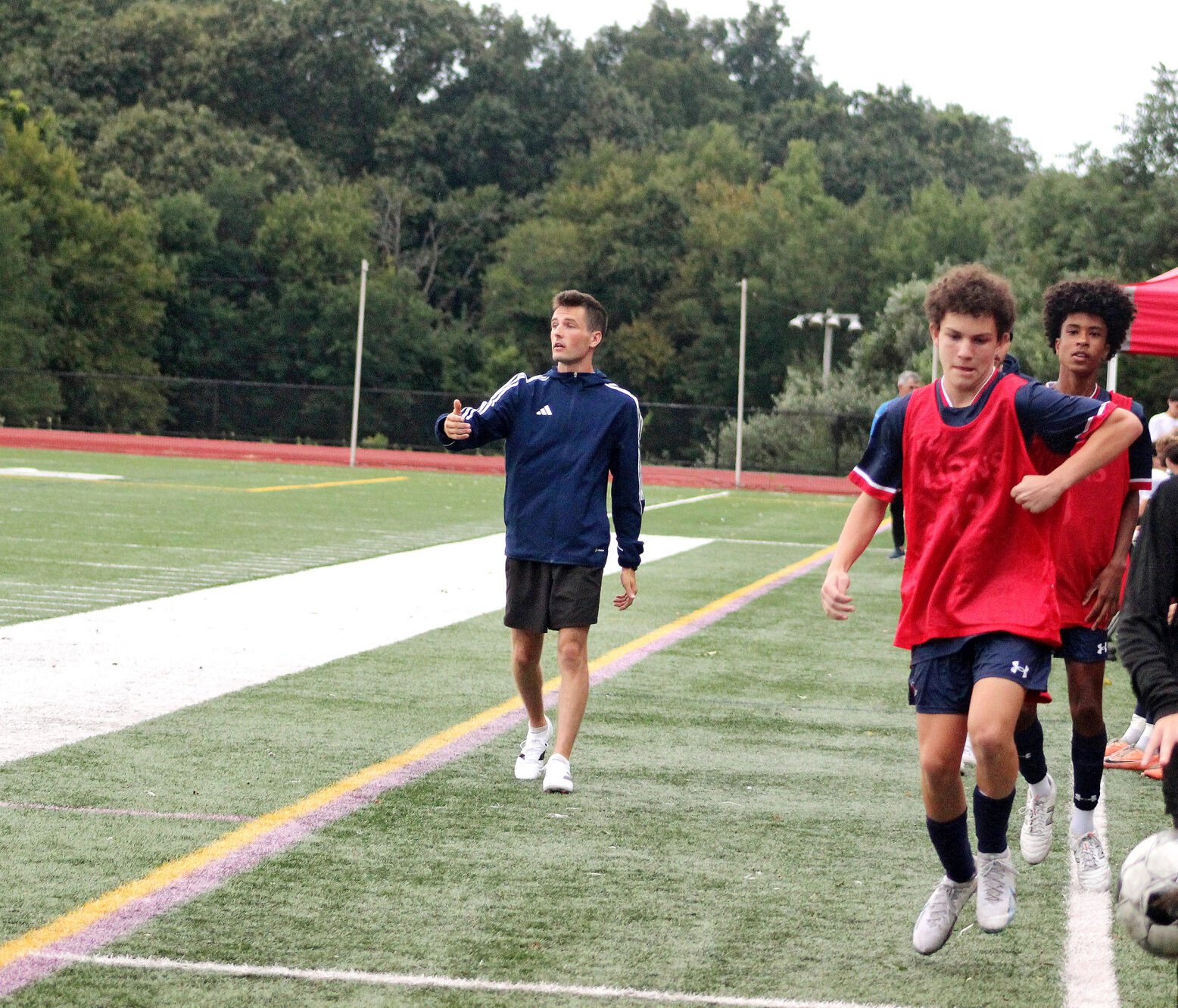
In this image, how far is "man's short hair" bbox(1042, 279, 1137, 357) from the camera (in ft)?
18.0

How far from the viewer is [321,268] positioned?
5956cm

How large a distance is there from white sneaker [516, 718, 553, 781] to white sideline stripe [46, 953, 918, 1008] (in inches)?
93.7

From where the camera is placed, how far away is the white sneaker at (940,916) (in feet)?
13.8

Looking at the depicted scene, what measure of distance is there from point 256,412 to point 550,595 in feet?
153

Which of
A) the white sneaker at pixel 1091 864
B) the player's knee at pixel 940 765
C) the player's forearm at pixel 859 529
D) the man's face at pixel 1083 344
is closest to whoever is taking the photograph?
the player's knee at pixel 940 765

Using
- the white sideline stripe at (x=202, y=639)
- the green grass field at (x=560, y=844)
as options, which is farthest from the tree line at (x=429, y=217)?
the green grass field at (x=560, y=844)

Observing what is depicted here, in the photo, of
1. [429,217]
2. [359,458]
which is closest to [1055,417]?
[359,458]

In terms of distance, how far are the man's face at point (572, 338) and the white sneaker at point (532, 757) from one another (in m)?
1.41

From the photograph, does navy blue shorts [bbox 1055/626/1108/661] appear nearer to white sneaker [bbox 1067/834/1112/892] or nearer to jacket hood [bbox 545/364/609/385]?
white sneaker [bbox 1067/834/1112/892]

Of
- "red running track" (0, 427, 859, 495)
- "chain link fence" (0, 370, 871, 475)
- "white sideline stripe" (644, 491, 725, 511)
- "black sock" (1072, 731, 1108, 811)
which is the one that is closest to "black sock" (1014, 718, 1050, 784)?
"black sock" (1072, 731, 1108, 811)

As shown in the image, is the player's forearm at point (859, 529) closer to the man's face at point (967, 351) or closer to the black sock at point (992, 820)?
the man's face at point (967, 351)

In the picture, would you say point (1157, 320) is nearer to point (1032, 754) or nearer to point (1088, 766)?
point (1088, 766)

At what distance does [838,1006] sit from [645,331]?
191ft

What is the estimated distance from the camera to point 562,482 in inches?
248
